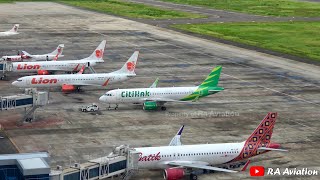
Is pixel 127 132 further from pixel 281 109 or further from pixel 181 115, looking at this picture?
pixel 281 109

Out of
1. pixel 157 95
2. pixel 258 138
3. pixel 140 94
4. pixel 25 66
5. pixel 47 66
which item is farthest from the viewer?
pixel 47 66

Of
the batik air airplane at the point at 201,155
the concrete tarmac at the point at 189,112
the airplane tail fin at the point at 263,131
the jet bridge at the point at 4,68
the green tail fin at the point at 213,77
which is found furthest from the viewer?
the jet bridge at the point at 4,68

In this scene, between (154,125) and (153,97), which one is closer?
(154,125)

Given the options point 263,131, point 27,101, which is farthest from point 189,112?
point 263,131

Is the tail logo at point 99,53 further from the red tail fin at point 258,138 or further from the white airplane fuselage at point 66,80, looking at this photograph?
the red tail fin at point 258,138

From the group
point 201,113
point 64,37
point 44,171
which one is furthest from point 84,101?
point 64,37

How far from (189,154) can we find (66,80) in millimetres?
50210

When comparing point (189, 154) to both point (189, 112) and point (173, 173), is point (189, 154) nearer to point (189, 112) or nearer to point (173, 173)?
point (173, 173)

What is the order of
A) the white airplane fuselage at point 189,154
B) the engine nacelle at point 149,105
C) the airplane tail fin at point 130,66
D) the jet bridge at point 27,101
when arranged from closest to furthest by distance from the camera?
the white airplane fuselage at point 189,154 < the jet bridge at point 27,101 < the engine nacelle at point 149,105 < the airplane tail fin at point 130,66

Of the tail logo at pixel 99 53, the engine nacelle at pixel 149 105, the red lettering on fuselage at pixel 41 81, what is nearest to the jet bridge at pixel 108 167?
the engine nacelle at pixel 149 105

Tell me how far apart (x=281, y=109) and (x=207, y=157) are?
38991 mm

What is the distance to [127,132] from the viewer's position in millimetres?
96000

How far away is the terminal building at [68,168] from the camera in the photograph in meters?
56.5

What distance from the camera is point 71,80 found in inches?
4786
